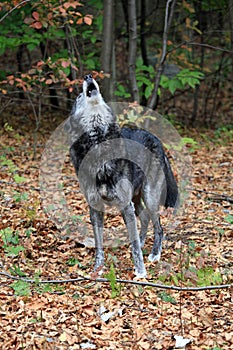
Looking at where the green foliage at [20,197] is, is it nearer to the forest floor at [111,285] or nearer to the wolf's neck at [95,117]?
the forest floor at [111,285]

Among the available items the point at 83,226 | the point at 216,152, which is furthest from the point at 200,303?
the point at 216,152

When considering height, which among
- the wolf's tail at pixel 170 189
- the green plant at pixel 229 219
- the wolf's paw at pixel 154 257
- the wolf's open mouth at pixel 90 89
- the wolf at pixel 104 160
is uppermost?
the wolf's open mouth at pixel 90 89

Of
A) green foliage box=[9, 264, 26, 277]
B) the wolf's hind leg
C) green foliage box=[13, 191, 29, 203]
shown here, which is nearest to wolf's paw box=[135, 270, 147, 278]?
the wolf's hind leg

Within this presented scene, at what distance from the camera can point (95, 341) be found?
12.2ft

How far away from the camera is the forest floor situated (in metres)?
3.76

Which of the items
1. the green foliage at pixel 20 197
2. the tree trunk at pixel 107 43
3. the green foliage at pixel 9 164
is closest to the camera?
the green foliage at pixel 20 197

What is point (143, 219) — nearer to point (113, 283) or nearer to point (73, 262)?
point (73, 262)

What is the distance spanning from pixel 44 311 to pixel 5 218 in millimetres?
2209

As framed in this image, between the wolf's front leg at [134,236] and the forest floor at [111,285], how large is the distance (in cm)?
10

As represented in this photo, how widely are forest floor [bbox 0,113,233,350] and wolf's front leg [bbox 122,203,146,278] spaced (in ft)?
0.32

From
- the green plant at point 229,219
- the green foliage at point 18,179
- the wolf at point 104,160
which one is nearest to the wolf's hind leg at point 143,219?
the wolf at point 104,160

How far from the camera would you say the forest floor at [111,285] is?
3756 millimetres

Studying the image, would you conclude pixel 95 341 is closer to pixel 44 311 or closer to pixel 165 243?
pixel 44 311

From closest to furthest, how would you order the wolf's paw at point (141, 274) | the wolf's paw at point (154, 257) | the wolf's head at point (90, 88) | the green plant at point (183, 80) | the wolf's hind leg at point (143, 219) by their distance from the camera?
the wolf's head at point (90, 88)
the wolf's paw at point (141, 274)
the wolf's paw at point (154, 257)
the wolf's hind leg at point (143, 219)
the green plant at point (183, 80)
